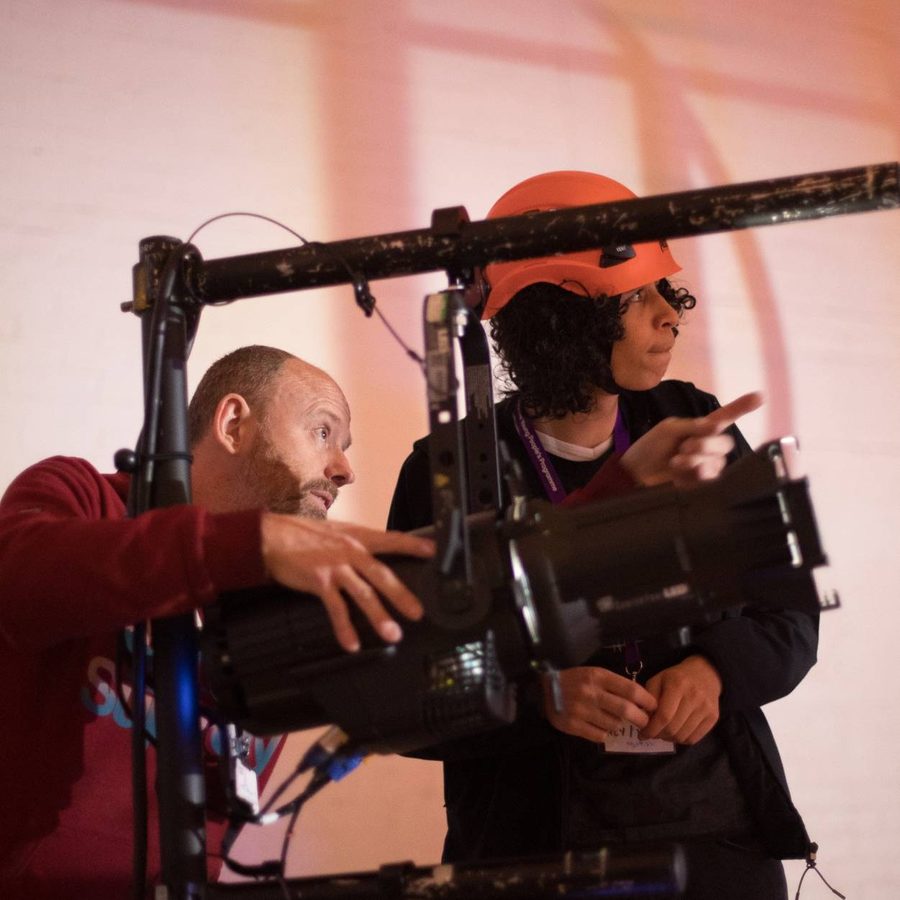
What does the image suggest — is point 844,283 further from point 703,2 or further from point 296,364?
point 296,364

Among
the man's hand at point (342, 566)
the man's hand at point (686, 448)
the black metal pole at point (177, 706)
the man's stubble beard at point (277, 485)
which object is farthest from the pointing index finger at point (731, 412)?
the man's stubble beard at point (277, 485)

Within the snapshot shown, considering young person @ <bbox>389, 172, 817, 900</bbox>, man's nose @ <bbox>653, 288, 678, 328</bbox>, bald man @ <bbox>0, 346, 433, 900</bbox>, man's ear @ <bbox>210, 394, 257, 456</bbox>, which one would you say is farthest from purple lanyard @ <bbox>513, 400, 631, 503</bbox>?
man's ear @ <bbox>210, 394, 257, 456</bbox>

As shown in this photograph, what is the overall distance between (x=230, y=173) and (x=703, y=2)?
1129 millimetres

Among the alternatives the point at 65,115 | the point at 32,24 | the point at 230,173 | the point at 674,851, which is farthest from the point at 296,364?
the point at 674,851

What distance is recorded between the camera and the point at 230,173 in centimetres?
192

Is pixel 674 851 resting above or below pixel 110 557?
below

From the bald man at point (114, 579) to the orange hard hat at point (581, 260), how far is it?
0.33m

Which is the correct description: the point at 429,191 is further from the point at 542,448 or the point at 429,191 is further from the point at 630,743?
the point at 630,743

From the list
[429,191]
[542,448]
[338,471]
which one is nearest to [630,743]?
[542,448]

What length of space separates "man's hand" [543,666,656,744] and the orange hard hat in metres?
0.52

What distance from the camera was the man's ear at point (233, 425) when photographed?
1.43 metres

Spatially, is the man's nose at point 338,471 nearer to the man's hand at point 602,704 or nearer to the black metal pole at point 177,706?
the man's hand at point 602,704

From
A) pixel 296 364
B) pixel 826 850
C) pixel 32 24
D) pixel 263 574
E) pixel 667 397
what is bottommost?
pixel 826 850

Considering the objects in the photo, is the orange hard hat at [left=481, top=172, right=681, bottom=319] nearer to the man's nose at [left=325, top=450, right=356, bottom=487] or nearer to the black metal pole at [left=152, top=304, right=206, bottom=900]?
the man's nose at [left=325, top=450, right=356, bottom=487]
